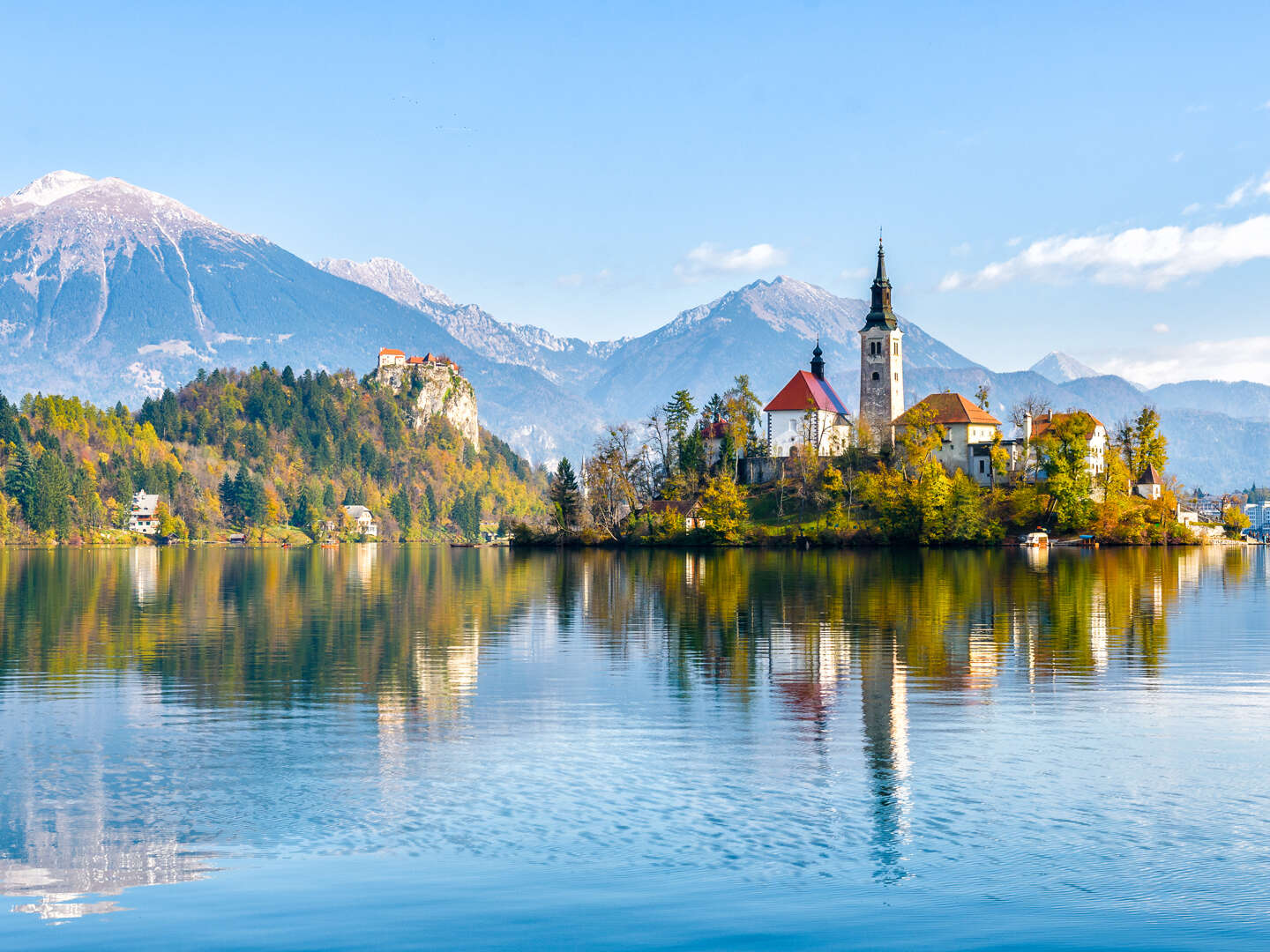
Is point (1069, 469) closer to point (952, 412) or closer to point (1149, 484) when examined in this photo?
point (1149, 484)

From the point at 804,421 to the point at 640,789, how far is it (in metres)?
152

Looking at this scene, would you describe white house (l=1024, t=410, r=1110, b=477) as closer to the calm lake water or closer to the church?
the church

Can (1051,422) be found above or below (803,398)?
below

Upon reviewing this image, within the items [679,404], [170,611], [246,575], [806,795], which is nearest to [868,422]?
[679,404]

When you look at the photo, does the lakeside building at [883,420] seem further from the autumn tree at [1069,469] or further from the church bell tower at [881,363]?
the autumn tree at [1069,469]

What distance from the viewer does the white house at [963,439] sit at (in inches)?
6117

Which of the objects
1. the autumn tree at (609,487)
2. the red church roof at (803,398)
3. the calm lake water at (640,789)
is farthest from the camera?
the red church roof at (803,398)

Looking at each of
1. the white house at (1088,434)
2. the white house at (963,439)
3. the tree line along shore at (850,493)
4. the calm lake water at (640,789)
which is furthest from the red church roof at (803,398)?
the calm lake water at (640,789)

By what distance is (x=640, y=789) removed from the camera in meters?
20.4

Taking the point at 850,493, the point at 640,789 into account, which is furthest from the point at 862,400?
the point at 640,789

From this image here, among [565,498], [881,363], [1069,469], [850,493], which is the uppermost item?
[881,363]

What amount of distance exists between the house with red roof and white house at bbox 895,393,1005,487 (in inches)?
541

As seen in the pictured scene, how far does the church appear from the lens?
17025 cm

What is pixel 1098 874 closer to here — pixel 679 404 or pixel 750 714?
pixel 750 714
